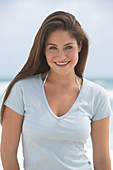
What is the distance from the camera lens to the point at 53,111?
188 cm

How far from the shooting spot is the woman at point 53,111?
1.83m

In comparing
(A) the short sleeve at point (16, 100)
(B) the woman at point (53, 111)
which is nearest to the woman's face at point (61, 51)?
(B) the woman at point (53, 111)

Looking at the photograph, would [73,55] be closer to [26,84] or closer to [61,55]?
[61,55]

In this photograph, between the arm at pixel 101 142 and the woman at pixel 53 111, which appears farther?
the arm at pixel 101 142

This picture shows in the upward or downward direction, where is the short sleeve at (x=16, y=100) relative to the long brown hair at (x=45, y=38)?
downward

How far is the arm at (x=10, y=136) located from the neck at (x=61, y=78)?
1.13 ft

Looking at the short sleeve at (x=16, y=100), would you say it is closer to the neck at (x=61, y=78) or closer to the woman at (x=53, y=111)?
the woman at (x=53, y=111)

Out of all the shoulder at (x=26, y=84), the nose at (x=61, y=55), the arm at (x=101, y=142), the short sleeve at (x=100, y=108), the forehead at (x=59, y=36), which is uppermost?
the forehead at (x=59, y=36)

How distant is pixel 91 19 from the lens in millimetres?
21844

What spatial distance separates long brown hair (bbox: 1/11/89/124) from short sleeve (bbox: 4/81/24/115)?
4 cm

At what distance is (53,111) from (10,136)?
0.29m

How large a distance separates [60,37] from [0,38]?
824 inches

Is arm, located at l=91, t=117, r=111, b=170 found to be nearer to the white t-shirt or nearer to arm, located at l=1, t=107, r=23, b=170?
the white t-shirt

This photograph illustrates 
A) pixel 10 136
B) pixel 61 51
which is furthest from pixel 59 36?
pixel 10 136
